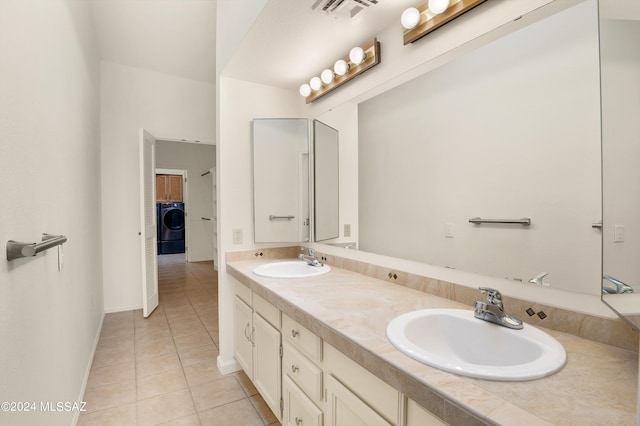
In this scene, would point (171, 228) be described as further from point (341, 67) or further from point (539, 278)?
point (539, 278)

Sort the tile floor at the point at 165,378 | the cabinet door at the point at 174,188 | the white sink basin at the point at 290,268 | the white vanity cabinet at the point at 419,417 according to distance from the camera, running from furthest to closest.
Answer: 1. the cabinet door at the point at 174,188
2. the white sink basin at the point at 290,268
3. the tile floor at the point at 165,378
4. the white vanity cabinet at the point at 419,417

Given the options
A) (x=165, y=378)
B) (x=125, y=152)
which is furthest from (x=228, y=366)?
(x=125, y=152)

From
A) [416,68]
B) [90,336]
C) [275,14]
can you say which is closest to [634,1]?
[416,68]

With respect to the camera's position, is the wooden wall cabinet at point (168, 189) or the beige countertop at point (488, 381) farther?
the wooden wall cabinet at point (168, 189)

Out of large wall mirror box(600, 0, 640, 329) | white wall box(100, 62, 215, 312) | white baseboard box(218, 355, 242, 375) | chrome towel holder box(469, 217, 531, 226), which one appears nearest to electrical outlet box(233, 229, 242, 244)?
white baseboard box(218, 355, 242, 375)

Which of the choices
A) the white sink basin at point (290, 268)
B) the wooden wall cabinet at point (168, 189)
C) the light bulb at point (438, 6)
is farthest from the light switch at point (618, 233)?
the wooden wall cabinet at point (168, 189)

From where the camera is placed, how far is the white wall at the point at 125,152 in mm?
3680

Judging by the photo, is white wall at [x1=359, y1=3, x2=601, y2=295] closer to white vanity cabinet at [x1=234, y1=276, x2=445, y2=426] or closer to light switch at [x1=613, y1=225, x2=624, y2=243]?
light switch at [x1=613, y1=225, x2=624, y2=243]

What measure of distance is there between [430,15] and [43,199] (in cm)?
189

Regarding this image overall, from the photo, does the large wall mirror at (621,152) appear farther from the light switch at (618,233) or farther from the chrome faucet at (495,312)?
the chrome faucet at (495,312)

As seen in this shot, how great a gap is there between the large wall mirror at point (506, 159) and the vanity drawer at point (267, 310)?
26.4 inches

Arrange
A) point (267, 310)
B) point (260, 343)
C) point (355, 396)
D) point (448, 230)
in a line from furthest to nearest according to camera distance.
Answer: point (260, 343)
point (267, 310)
point (448, 230)
point (355, 396)

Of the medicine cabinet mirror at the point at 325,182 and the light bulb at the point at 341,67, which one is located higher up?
the light bulb at the point at 341,67

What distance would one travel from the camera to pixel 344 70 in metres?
1.91
